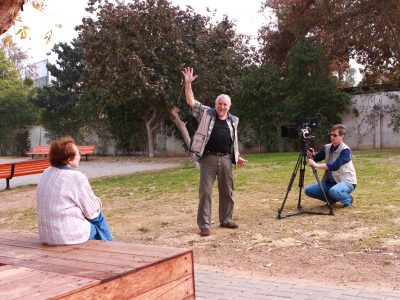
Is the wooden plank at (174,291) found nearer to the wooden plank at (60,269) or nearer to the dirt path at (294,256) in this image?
the wooden plank at (60,269)

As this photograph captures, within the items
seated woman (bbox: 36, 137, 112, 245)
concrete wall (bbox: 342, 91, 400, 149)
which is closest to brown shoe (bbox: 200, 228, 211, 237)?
seated woman (bbox: 36, 137, 112, 245)

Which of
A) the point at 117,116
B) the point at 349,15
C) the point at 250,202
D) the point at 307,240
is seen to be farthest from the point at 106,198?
the point at 117,116

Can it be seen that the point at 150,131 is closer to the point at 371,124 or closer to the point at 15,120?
the point at 371,124

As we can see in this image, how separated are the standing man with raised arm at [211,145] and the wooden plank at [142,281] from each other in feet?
10.9

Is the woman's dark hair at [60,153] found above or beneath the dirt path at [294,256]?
above

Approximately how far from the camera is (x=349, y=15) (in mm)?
20375

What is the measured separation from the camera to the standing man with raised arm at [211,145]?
22.3 feet

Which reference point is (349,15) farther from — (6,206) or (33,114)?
(33,114)

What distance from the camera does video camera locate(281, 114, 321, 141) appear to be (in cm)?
757

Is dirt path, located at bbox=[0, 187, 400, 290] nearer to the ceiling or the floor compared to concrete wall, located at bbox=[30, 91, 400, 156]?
nearer to the floor

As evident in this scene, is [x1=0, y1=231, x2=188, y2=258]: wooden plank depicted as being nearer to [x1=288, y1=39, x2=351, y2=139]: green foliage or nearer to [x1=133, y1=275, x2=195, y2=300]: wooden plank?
[x1=133, y1=275, x2=195, y2=300]: wooden plank

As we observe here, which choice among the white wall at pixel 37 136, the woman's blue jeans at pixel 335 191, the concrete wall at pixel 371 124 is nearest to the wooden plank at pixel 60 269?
the woman's blue jeans at pixel 335 191

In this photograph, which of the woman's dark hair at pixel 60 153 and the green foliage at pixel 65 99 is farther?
the green foliage at pixel 65 99

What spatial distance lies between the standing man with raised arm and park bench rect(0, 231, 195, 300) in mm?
2983
